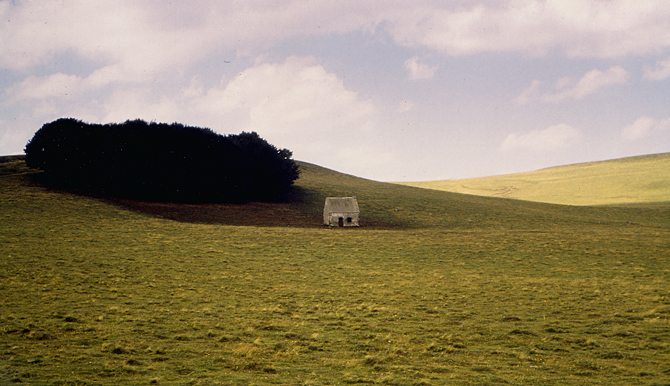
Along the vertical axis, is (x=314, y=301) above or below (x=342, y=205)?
below

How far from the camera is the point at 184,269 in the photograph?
105 ft

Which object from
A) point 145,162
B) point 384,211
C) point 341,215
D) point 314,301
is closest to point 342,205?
point 341,215

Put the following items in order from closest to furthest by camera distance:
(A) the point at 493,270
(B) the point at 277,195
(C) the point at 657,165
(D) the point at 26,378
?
(D) the point at 26,378, (A) the point at 493,270, (B) the point at 277,195, (C) the point at 657,165

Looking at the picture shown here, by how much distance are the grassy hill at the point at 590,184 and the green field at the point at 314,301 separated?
64.9m

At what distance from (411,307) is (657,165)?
520 feet

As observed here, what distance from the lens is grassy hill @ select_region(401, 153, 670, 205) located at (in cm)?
11394

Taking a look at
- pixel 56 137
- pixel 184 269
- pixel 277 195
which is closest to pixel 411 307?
pixel 184 269

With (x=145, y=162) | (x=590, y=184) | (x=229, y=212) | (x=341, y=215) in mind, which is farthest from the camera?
(x=590, y=184)

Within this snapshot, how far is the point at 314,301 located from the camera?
24.9 meters

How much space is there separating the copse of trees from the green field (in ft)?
22.8

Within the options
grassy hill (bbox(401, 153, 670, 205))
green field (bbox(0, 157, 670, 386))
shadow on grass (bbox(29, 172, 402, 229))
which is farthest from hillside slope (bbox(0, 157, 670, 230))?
grassy hill (bbox(401, 153, 670, 205))

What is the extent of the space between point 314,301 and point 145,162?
5001 cm

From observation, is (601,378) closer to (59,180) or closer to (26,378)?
(26,378)

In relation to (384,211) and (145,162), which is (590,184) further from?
(145,162)
